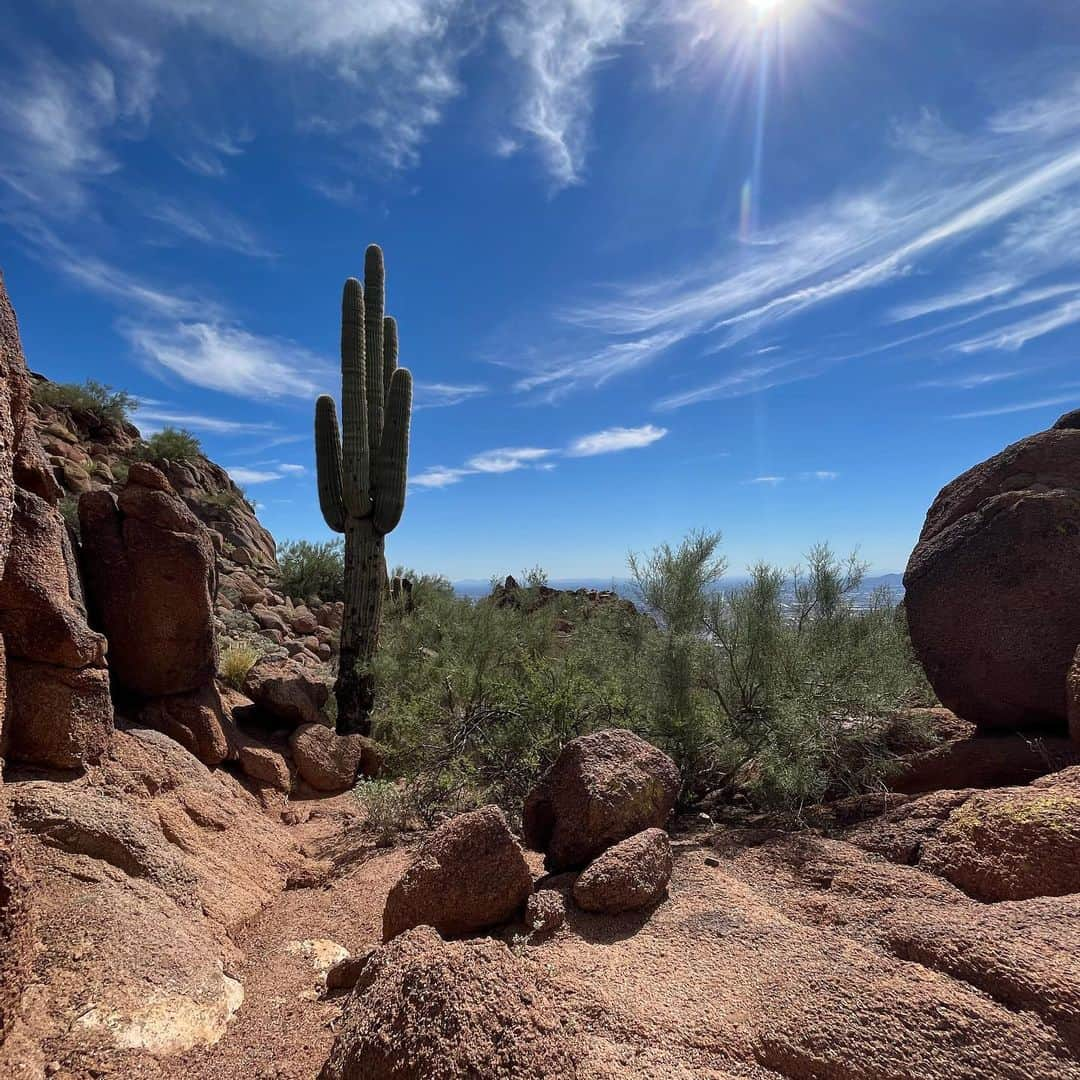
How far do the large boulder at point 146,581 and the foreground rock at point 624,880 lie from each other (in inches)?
183

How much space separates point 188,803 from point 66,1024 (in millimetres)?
2710

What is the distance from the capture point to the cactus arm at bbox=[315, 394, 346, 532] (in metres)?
9.91

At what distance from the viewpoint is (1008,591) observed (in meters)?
4.98

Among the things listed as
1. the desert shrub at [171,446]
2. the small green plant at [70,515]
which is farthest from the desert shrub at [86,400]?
the small green plant at [70,515]

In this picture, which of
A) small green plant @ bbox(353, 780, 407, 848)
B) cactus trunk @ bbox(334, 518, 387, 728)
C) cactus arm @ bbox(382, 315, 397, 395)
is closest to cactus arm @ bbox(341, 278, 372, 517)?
cactus trunk @ bbox(334, 518, 387, 728)

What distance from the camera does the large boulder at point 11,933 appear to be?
237 cm

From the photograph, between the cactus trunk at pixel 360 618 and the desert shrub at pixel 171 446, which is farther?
the desert shrub at pixel 171 446

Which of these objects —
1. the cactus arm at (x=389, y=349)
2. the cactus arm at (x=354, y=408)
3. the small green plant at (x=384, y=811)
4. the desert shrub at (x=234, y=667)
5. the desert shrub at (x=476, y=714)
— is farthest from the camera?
the cactus arm at (x=389, y=349)

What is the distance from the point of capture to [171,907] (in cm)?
363

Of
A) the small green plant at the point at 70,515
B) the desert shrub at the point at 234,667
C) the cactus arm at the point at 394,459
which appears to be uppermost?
the cactus arm at the point at 394,459

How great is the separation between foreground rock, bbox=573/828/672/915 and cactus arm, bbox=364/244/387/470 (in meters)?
7.97

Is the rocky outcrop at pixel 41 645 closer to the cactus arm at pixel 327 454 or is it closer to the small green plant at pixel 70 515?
the small green plant at pixel 70 515

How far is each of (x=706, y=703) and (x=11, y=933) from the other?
4989 millimetres

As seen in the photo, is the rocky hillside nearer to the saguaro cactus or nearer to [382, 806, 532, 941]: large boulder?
[382, 806, 532, 941]: large boulder
